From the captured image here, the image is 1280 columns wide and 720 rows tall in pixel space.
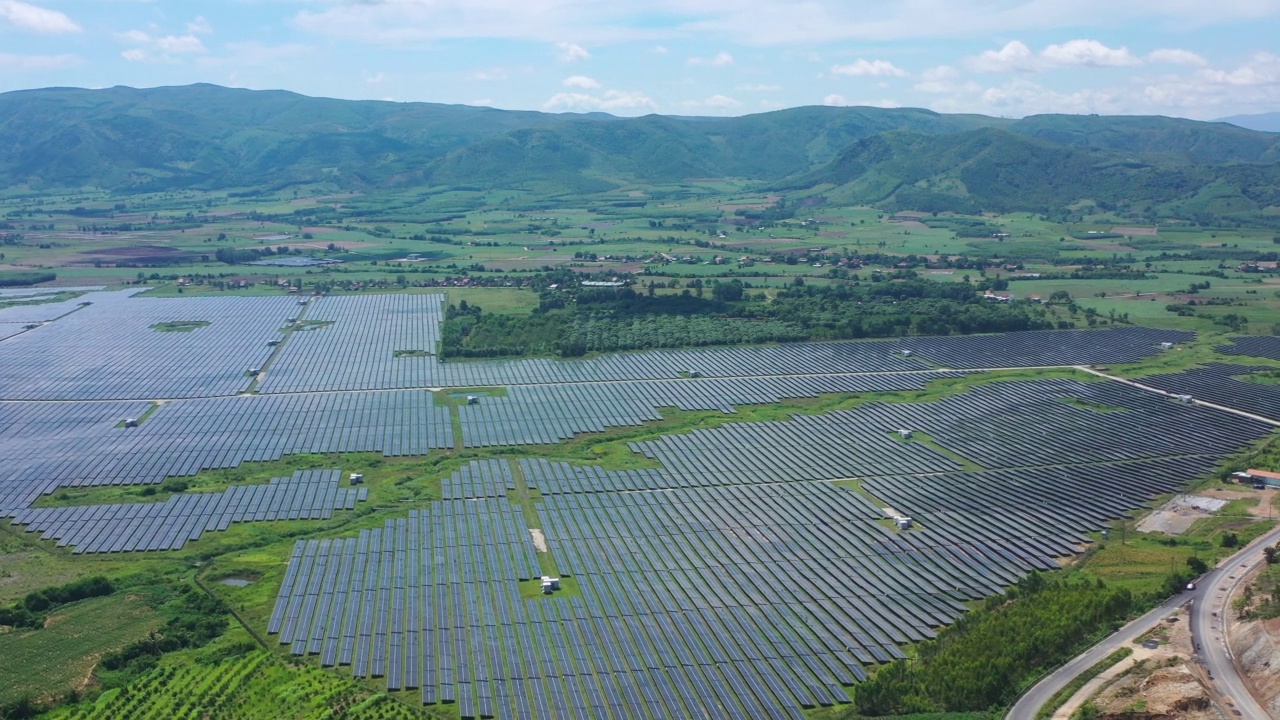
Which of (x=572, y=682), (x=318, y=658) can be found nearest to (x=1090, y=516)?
(x=572, y=682)

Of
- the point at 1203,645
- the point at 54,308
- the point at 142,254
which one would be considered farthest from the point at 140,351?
the point at 1203,645

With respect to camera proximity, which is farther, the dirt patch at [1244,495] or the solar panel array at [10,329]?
the solar panel array at [10,329]

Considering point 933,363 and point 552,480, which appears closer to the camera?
point 552,480

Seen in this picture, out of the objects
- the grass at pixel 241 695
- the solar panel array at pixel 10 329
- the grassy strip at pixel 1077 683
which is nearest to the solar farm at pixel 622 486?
the grass at pixel 241 695

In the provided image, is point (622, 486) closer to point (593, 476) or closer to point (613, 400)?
point (593, 476)

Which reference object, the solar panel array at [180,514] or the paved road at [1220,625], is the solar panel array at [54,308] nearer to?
the solar panel array at [180,514]

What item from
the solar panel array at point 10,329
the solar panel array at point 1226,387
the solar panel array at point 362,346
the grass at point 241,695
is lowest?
the solar panel array at point 10,329

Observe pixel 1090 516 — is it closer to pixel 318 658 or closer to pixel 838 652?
pixel 838 652
